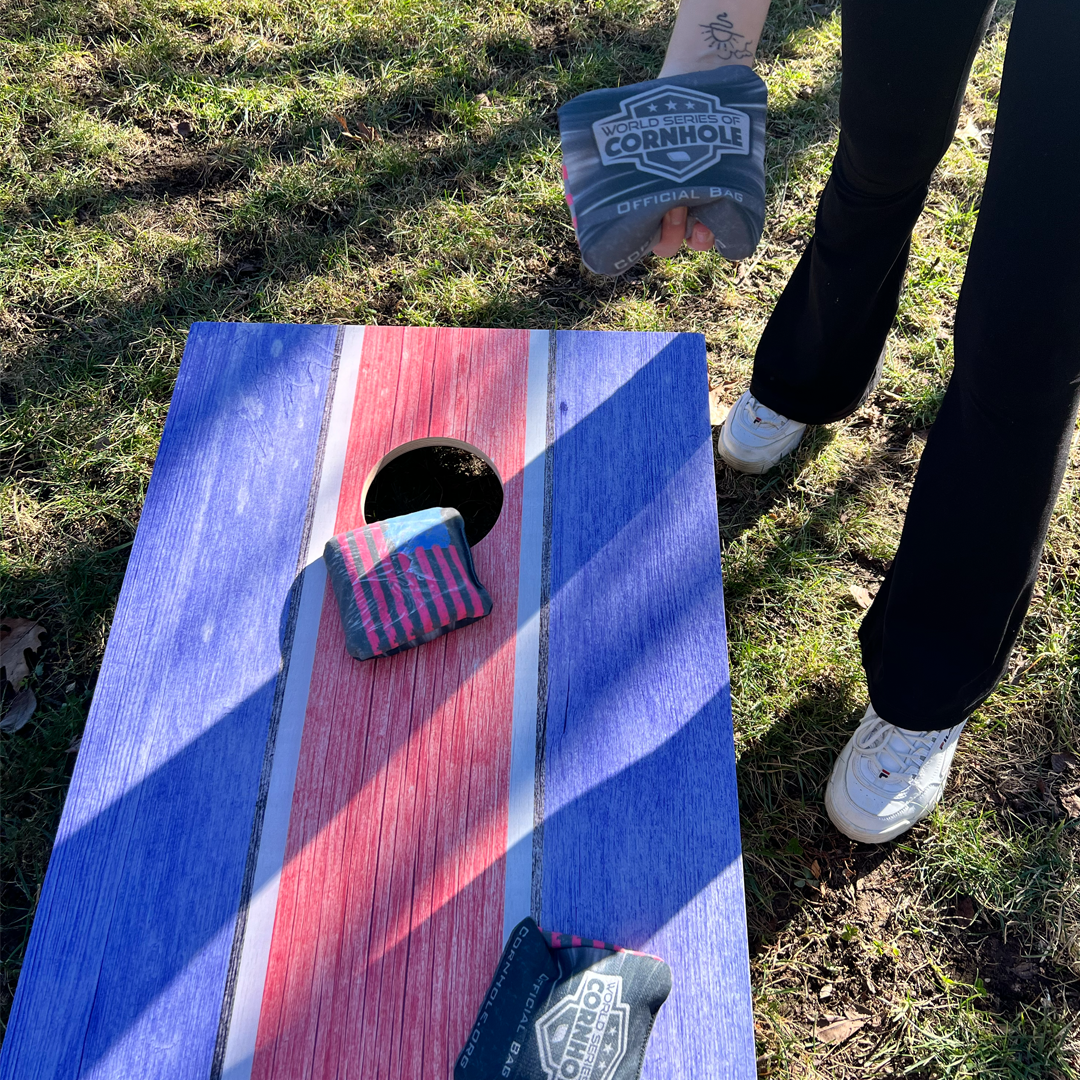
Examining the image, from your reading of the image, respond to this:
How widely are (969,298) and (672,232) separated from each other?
19.6 inches

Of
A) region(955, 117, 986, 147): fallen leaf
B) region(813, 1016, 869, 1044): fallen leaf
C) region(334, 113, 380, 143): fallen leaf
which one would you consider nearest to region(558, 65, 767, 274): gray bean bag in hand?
region(813, 1016, 869, 1044): fallen leaf

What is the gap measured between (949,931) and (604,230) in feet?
4.82

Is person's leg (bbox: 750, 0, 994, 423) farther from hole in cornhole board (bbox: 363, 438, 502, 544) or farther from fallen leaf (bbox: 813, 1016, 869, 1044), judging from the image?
fallen leaf (bbox: 813, 1016, 869, 1044)

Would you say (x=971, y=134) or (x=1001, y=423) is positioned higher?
(x=1001, y=423)

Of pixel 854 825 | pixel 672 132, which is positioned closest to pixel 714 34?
pixel 672 132

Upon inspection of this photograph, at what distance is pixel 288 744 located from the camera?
4.58 feet

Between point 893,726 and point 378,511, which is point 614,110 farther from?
point 893,726

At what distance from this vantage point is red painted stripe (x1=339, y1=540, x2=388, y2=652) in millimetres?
1430

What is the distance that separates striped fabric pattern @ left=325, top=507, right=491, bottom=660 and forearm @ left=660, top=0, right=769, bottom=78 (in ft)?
3.00

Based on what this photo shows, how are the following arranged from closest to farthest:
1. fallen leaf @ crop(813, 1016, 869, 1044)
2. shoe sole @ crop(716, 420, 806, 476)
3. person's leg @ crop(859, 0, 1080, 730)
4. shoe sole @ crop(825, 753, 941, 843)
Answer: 1. person's leg @ crop(859, 0, 1080, 730)
2. fallen leaf @ crop(813, 1016, 869, 1044)
3. shoe sole @ crop(825, 753, 941, 843)
4. shoe sole @ crop(716, 420, 806, 476)

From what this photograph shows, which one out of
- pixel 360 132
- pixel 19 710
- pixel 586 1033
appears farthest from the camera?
pixel 360 132

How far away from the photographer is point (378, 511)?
2123 mm

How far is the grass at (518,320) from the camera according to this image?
1.73 m

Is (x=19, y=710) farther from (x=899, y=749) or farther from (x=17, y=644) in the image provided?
(x=899, y=749)
